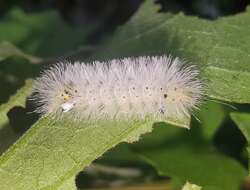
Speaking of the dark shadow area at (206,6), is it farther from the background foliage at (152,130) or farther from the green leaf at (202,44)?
the green leaf at (202,44)

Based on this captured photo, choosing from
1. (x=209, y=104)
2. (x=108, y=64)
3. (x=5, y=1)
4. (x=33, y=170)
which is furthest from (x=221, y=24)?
(x=5, y=1)

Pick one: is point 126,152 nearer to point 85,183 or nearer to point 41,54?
point 85,183

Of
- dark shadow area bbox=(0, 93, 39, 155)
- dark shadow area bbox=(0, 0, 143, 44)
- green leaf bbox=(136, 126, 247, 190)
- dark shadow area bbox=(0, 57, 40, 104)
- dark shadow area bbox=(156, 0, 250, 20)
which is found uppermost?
dark shadow area bbox=(0, 0, 143, 44)

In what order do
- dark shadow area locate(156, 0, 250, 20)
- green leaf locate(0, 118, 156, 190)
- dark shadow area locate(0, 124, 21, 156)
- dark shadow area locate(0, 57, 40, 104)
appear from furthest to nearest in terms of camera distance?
dark shadow area locate(156, 0, 250, 20)
dark shadow area locate(0, 57, 40, 104)
dark shadow area locate(0, 124, 21, 156)
green leaf locate(0, 118, 156, 190)

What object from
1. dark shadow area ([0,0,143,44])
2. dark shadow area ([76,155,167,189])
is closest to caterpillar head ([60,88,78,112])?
dark shadow area ([76,155,167,189])

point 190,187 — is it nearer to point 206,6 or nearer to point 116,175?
point 116,175

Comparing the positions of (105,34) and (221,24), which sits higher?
(105,34)

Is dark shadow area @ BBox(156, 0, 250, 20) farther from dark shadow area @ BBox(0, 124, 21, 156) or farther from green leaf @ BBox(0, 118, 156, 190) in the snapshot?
green leaf @ BBox(0, 118, 156, 190)

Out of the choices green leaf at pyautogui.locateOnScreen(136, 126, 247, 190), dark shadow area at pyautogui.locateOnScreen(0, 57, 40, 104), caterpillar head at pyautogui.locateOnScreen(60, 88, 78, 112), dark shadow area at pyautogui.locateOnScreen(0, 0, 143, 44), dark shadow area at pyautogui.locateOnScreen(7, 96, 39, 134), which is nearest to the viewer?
caterpillar head at pyautogui.locateOnScreen(60, 88, 78, 112)

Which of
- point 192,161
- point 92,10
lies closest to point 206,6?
point 192,161
